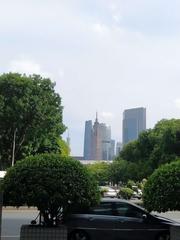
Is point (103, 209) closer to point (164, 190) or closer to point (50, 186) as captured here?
point (164, 190)

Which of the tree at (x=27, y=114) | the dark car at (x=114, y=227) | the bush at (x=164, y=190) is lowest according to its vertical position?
the dark car at (x=114, y=227)

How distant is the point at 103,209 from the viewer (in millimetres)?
14641

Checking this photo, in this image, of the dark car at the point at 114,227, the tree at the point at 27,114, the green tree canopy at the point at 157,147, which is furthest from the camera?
the green tree canopy at the point at 157,147

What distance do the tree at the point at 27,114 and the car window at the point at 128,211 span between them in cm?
3607

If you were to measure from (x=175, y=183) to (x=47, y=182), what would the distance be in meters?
2.64

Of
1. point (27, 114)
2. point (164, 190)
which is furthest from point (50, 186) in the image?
point (27, 114)

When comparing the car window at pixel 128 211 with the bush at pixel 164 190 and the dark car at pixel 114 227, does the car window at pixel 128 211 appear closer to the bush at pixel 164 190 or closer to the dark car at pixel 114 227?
the dark car at pixel 114 227

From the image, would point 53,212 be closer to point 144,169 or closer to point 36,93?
point 36,93

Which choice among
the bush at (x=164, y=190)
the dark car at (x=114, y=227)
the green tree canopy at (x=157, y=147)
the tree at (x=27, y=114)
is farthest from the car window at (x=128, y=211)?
the green tree canopy at (x=157, y=147)

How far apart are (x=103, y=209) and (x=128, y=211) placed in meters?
0.68

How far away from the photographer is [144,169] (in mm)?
83812

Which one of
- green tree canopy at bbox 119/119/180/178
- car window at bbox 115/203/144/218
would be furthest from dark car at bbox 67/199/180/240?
green tree canopy at bbox 119/119/180/178

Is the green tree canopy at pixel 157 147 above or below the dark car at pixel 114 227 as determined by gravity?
above

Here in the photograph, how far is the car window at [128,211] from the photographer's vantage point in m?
14.6
